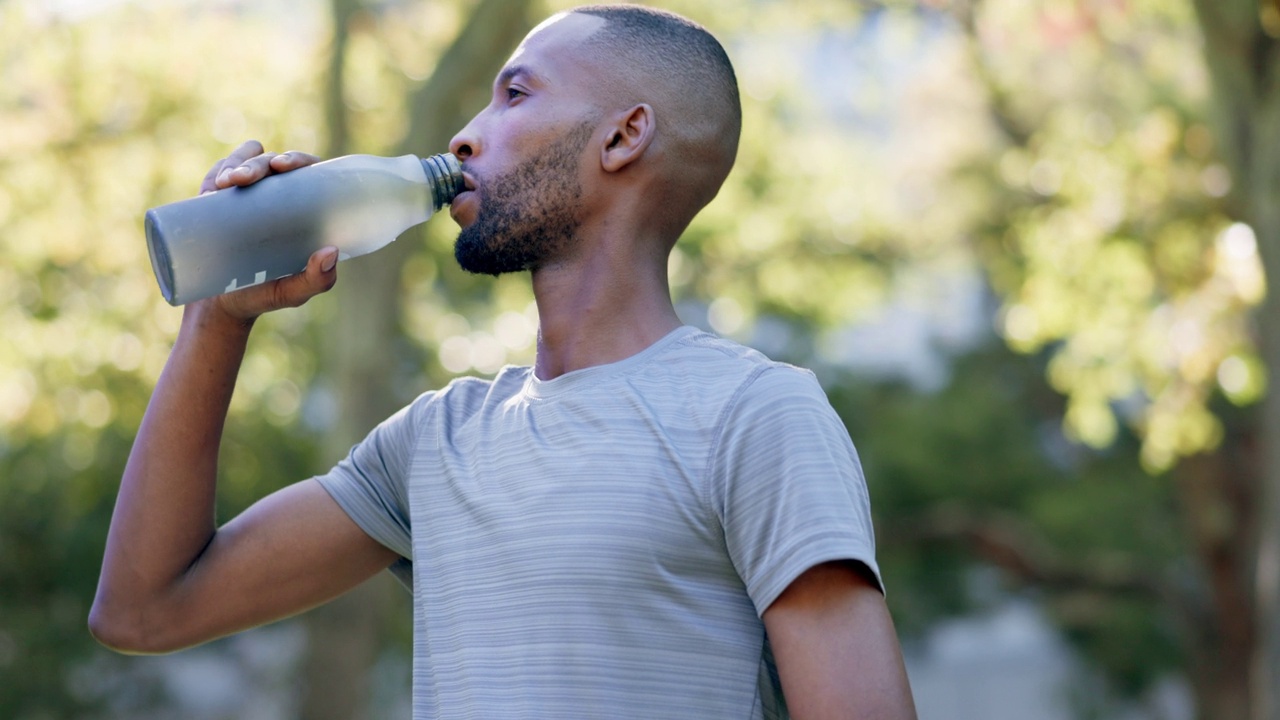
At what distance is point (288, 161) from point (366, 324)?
5985 mm

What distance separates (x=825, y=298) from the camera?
11.6 metres

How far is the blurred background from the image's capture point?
28.2 feet

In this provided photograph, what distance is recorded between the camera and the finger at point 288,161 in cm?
179

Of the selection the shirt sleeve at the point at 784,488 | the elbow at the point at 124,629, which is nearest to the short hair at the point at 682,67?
the shirt sleeve at the point at 784,488

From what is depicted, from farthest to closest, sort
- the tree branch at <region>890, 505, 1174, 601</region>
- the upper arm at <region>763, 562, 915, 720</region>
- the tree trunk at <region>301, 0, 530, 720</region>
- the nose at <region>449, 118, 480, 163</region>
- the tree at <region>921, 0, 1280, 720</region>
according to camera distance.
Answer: the tree branch at <region>890, 505, 1174, 601</region> → the tree trunk at <region>301, 0, 530, 720</region> → the tree at <region>921, 0, 1280, 720</region> → the nose at <region>449, 118, 480, 163</region> → the upper arm at <region>763, 562, 915, 720</region>

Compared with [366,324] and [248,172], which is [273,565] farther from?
[366,324]

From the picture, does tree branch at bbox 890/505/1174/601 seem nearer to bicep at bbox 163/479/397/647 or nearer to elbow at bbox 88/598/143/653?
bicep at bbox 163/479/397/647

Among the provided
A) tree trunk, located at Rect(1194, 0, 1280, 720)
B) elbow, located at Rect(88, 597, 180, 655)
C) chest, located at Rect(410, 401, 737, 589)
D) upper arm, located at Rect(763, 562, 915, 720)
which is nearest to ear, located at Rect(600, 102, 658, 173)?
→ chest, located at Rect(410, 401, 737, 589)

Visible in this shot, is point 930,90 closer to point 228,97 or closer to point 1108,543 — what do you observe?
point 1108,543

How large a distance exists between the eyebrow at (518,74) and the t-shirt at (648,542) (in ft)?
1.40

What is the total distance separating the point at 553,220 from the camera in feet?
6.27

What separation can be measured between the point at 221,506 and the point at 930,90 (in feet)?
22.5

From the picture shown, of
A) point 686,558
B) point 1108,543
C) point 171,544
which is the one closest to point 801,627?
point 686,558

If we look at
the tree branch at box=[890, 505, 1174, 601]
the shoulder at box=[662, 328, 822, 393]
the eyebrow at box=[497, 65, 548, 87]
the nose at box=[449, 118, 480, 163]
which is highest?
the eyebrow at box=[497, 65, 548, 87]
